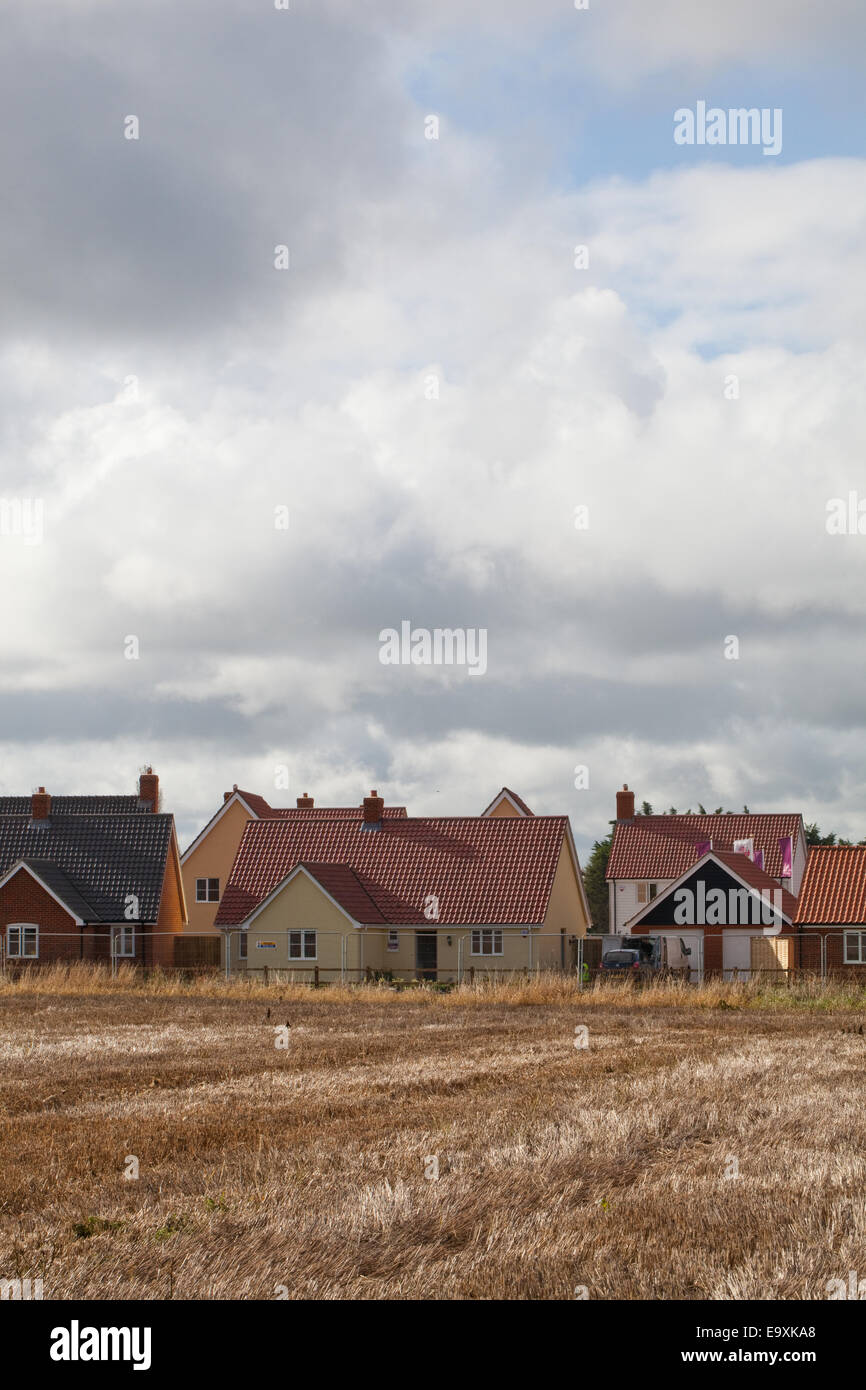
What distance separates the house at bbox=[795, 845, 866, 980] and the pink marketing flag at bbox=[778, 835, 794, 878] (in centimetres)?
2404

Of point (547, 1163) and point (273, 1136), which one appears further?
point (273, 1136)

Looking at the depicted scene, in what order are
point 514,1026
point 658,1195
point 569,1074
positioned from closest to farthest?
point 658,1195 → point 569,1074 → point 514,1026

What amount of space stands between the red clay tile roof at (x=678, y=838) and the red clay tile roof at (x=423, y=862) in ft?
89.2

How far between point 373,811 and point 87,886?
36.9 ft

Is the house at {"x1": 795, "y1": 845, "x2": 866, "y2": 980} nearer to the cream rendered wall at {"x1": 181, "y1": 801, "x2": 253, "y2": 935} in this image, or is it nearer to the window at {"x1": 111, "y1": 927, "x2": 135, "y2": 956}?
the window at {"x1": 111, "y1": 927, "x2": 135, "y2": 956}

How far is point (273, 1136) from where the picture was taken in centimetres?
1281

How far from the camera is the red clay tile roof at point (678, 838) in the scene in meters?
81.7

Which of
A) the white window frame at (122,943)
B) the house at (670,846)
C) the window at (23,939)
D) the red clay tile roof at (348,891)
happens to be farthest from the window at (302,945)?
the house at (670,846)

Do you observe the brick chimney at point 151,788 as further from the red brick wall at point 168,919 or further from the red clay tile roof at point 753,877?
the red clay tile roof at point 753,877

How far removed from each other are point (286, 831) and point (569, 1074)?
41785 millimetres

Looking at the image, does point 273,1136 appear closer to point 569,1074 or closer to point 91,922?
point 569,1074

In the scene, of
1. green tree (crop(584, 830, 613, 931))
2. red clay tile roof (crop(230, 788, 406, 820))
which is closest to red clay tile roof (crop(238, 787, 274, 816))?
red clay tile roof (crop(230, 788, 406, 820))

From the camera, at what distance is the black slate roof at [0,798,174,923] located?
5456cm

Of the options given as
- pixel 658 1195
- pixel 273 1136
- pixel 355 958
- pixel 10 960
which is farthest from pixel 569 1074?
pixel 10 960
